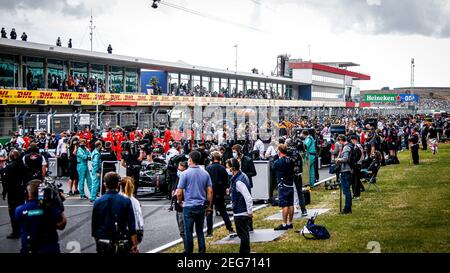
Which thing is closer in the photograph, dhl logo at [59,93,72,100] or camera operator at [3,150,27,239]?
camera operator at [3,150,27,239]

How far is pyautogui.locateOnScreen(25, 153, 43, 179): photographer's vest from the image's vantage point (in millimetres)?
11688

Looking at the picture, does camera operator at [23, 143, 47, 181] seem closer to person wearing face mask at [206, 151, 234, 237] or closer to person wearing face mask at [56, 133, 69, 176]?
person wearing face mask at [206, 151, 234, 237]

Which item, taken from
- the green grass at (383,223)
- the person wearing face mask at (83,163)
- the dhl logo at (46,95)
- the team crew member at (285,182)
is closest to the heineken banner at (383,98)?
the dhl logo at (46,95)

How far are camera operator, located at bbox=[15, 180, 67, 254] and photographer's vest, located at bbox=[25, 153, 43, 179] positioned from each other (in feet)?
16.2

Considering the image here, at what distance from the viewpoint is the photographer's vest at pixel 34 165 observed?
38.3 feet

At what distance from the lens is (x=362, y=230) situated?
1088cm

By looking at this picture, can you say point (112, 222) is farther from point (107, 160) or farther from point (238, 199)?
point (107, 160)

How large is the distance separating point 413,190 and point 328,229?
21.2 feet

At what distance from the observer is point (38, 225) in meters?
6.84

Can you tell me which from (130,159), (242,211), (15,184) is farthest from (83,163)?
(242,211)

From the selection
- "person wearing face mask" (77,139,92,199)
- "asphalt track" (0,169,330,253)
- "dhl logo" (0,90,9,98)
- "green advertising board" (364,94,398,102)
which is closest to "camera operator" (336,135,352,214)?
"asphalt track" (0,169,330,253)

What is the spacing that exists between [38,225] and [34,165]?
5.25 meters

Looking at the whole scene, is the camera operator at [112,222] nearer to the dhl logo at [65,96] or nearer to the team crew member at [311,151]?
the team crew member at [311,151]

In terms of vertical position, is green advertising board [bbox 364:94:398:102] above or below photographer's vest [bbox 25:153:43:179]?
above
